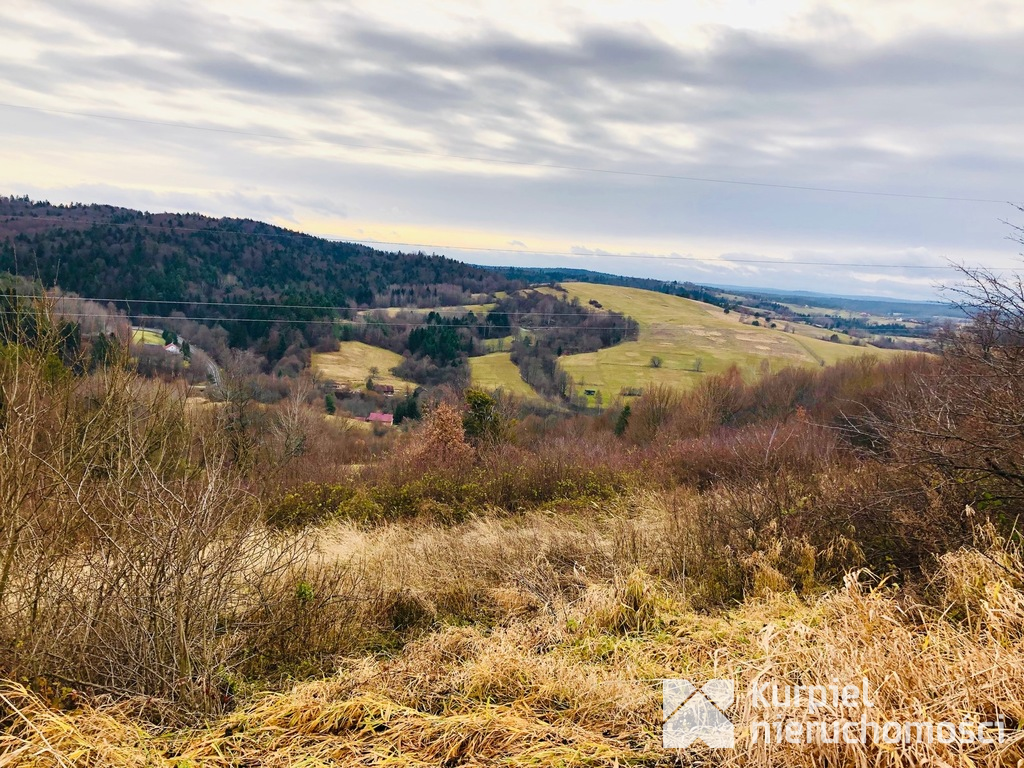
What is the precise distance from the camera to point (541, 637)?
4.50 metres

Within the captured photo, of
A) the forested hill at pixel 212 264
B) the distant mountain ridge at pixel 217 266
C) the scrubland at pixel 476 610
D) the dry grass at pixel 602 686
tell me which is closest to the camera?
the dry grass at pixel 602 686

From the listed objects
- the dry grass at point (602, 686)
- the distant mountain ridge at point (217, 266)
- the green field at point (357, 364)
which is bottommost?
the green field at point (357, 364)

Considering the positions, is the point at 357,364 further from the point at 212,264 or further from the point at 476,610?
the point at 476,610

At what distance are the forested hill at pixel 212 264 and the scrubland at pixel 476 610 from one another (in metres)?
62.4

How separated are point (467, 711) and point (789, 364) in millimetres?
54347

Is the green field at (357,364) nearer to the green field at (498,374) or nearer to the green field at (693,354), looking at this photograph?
the green field at (498,374)

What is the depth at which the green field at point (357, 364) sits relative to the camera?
62562mm

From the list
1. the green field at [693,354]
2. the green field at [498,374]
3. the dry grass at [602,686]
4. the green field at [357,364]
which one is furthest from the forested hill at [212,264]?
the dry grass at [602,686]

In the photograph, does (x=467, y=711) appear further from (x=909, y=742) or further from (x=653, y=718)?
(x=909, y=742)

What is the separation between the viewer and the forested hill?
221 feet

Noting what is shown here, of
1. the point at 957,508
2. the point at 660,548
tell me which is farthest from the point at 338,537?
the point at 957,508

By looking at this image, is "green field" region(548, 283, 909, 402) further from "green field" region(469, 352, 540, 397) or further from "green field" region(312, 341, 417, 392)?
"green field" region(312, 341, 417, 392)

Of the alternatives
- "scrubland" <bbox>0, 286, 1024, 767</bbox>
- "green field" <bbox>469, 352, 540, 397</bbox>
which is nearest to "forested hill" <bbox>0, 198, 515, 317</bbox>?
"green field" <bbox>469, 352, 540, 397</bbox>

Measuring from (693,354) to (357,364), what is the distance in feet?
124
